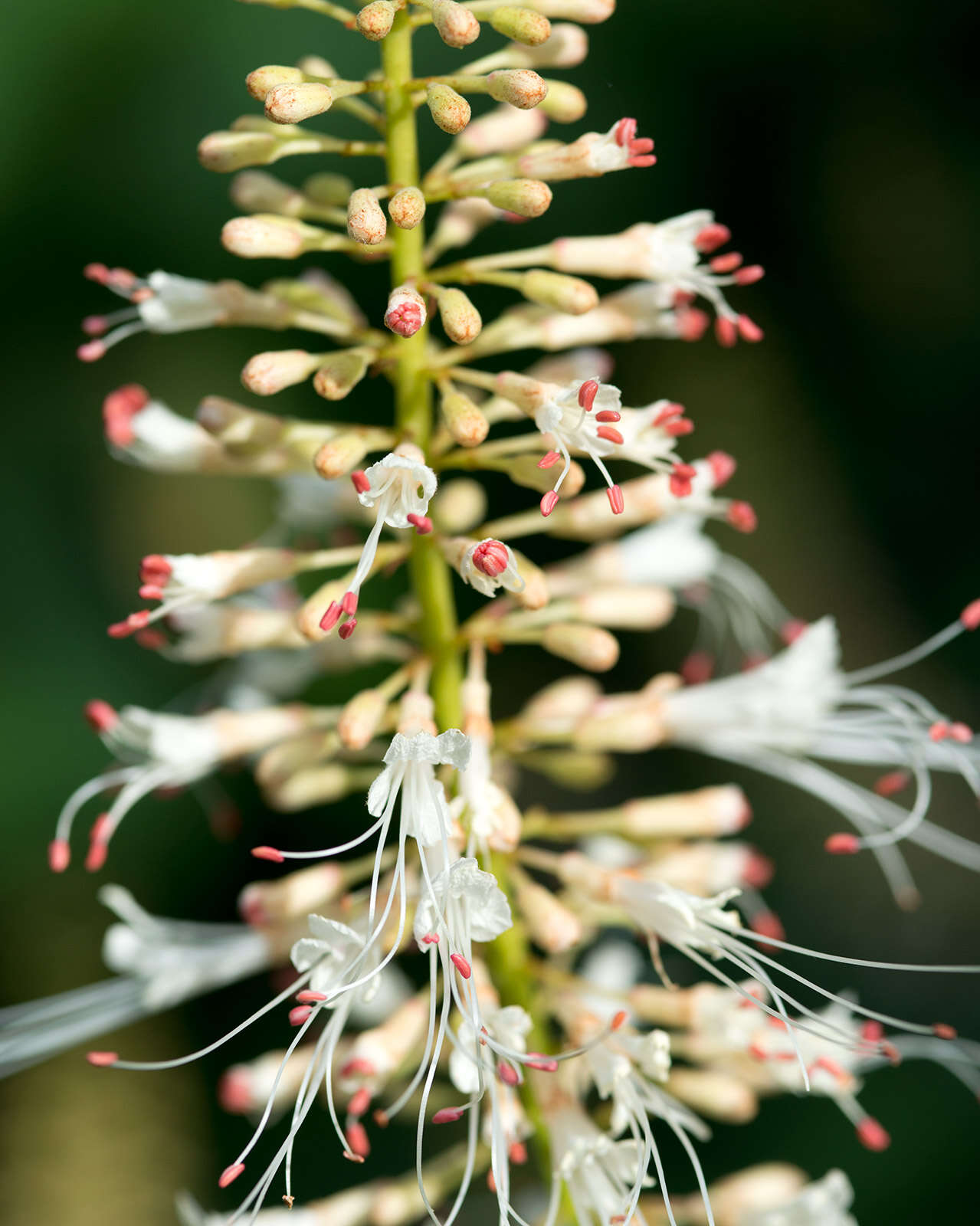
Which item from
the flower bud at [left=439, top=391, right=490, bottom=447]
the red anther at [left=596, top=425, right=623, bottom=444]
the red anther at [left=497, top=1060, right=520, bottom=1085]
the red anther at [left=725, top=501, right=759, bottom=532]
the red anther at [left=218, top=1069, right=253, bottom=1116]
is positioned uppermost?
the flower bud at [left=439, top=391, right=490, bottom=447]

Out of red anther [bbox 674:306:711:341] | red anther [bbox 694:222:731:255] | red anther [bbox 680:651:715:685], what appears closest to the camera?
red anther [bbox 694:222:731:255]

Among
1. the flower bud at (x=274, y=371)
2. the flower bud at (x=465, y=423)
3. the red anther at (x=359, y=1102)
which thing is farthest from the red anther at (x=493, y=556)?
the red anther at (x=359, y=1102)

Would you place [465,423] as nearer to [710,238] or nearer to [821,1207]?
[710,238]

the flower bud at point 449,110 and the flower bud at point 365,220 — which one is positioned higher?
the flower bud at point 449,110

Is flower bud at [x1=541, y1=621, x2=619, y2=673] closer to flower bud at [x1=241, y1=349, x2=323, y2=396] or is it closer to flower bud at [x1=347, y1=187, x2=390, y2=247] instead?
flower bud at [x1=241, y1=349, x2=323, y2=396]

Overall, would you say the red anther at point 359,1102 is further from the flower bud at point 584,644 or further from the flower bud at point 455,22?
the flower bud at point 455,22

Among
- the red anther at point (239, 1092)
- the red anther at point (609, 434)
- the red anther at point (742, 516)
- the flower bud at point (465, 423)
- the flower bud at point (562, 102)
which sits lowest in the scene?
the red anther at point (239, 1092)

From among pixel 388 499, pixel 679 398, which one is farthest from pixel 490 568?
pixel 679 398

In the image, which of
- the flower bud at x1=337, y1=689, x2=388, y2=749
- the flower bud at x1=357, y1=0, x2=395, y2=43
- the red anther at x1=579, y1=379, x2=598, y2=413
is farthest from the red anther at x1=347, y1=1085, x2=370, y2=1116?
the flower bud at x1=357, y1=0, x2=395, y2=43
